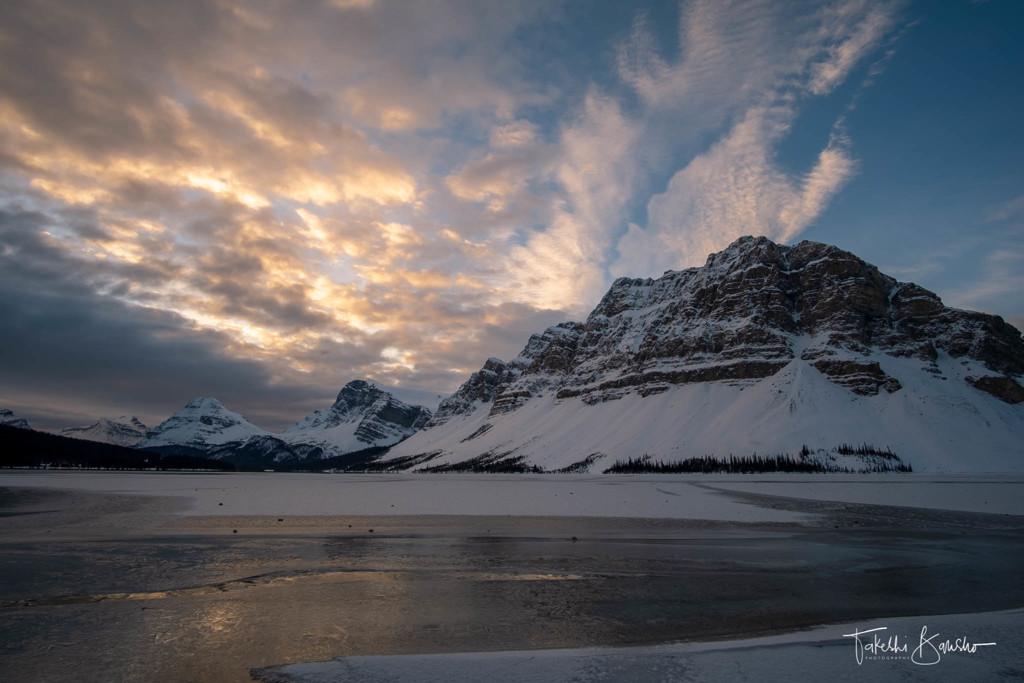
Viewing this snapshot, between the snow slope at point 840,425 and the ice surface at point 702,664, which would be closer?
the ice surface at point 702,664

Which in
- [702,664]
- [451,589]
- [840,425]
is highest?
[840,425]

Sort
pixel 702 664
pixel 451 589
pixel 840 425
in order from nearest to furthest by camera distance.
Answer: pixel 702 664 → pixel 451 589 → pixel 840 425

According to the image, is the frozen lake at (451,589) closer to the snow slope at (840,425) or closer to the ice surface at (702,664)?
the ice surface at (702,664)

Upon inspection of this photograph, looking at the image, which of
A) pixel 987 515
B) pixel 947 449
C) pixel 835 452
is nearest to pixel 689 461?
pixel 835 452

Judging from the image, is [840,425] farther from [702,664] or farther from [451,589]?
[702,664]

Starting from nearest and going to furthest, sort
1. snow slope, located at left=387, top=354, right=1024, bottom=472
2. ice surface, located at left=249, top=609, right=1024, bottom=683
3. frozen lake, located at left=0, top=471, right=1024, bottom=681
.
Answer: ice surface, located at left=249, top=609, right=1024, bottom=683
frozen lake, located at left=0, top=471, right=1024, bottom=681
snow slope, located at left=387, top=354, right=1024, bottom=472

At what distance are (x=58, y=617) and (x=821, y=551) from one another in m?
26.2

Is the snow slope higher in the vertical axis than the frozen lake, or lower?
higher

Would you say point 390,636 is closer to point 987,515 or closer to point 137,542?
point 137,542

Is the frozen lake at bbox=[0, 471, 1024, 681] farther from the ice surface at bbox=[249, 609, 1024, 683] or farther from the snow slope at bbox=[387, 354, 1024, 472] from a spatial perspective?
the snow slope at bbox=[387, 354, 1024, 472]

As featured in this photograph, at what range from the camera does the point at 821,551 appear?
23.0m

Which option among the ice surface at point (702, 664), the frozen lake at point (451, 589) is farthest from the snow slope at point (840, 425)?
the ice surface at point (702, 664)

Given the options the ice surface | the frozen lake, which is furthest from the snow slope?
the ice surface

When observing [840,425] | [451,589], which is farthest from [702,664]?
[840,425]
